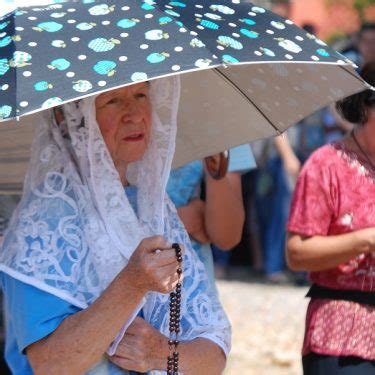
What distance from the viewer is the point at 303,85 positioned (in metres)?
3.65

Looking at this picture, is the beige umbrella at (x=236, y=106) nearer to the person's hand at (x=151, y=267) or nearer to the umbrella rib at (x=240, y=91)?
the umbrella rib at (x=240, y=91)

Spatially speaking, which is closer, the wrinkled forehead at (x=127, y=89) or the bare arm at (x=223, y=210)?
the wrinkled forehead at (x=127, y=89)

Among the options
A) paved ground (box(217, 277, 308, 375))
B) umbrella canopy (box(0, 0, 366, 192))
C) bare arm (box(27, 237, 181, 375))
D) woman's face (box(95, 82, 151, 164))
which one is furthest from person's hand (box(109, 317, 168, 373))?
paved ground (box(217, 277, 308, 375))

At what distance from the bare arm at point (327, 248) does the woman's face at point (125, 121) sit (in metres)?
0.96

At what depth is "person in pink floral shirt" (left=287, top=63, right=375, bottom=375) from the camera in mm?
3832

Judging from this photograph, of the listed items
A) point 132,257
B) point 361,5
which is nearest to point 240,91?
point 132,257

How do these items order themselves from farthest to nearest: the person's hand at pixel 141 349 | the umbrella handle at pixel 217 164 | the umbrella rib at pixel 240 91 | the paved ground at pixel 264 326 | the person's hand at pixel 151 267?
the paved ground at pixel 264 326 < the umbrella handle at pixel 217 164 < the umbrella rib at pixel 240 91 < the person's hand at pixel 141 349 < the person's hand at pixel 151 267

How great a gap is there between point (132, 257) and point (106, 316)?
0.54 feet

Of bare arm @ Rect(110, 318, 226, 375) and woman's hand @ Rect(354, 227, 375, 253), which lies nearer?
bare arm @ Rect(110, 318, 226, 375)

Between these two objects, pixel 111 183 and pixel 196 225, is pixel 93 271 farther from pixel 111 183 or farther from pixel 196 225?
pixel 196 225

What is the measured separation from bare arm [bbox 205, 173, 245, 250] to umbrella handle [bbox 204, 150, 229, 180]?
57 mm

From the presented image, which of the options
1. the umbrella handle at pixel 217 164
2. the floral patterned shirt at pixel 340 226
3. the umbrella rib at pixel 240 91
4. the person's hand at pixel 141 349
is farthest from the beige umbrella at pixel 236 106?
the person's hand at pixel 141 349

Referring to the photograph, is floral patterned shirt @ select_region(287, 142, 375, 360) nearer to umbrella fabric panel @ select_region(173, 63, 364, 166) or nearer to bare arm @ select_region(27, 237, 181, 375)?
umbrella fabric panel @ select_region(173, 63, 364, 166)

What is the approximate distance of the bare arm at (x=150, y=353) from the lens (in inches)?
116
